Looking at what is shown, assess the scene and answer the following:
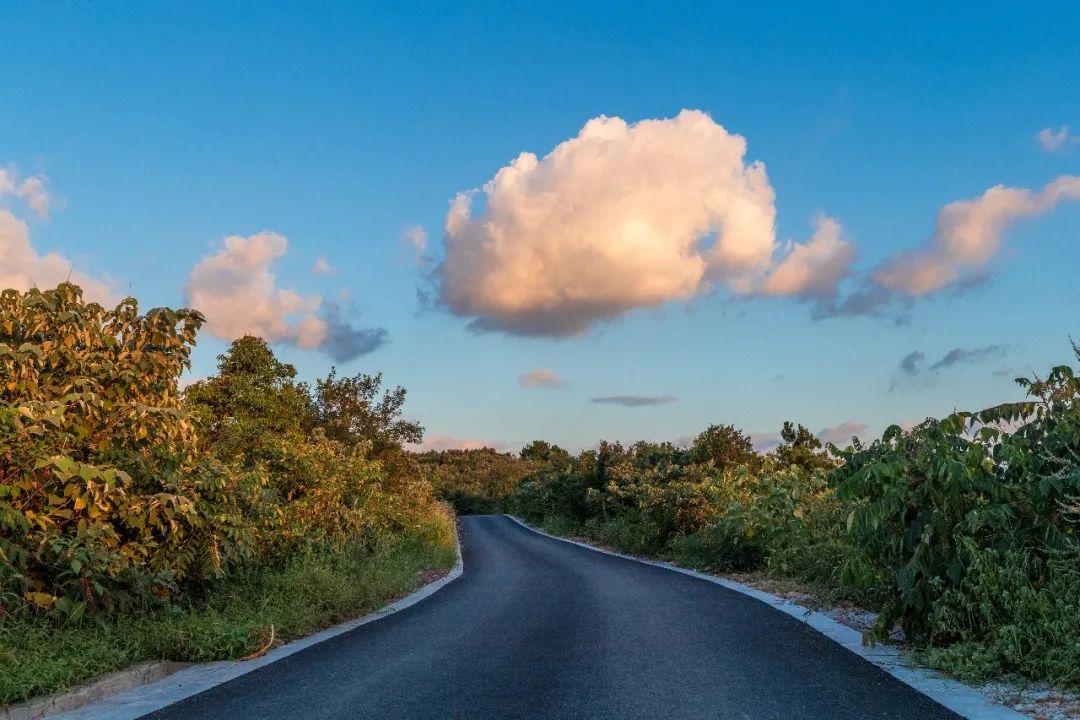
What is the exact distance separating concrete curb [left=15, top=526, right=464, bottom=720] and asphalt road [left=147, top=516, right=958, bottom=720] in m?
0.24

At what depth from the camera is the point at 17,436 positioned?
850 cm

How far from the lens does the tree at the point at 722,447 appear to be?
109ft

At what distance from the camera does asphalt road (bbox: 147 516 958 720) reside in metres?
6.05

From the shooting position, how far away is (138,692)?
706 centimetres

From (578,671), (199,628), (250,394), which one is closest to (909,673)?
(578,671)

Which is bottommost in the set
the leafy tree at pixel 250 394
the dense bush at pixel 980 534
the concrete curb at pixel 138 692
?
the concrete curb at pixel 138 692

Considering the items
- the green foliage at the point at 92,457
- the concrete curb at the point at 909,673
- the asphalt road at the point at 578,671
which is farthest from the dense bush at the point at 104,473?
the concrete curb at the point at 909,673

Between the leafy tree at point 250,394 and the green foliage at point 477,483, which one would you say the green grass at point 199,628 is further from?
the green foliage at point 477,483

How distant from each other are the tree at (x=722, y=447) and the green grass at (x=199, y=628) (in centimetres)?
2115

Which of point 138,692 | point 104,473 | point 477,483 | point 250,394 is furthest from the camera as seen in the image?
point 477,483

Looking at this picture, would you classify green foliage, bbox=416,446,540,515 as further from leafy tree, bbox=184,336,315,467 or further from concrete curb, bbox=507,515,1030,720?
concrete curb, bbox=507,515,1030,720

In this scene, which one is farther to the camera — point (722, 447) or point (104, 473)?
point (722, 447)

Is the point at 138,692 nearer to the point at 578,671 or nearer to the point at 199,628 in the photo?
the point at 199,628

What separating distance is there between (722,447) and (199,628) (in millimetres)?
29027
